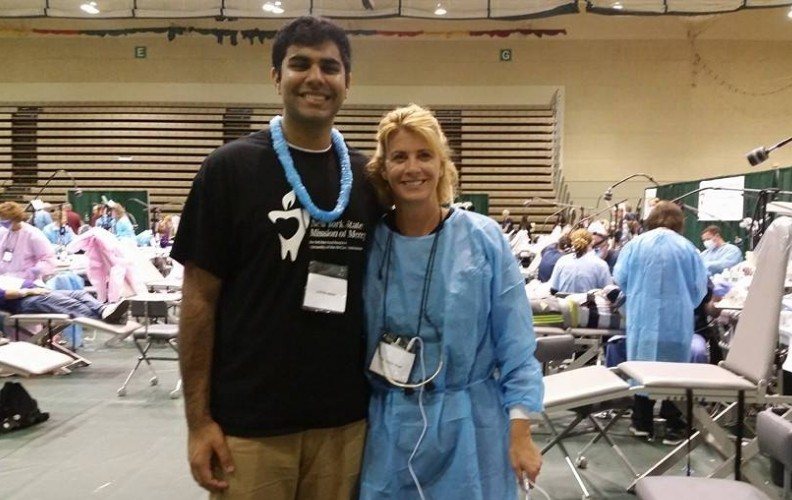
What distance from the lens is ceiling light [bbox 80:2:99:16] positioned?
34.2 feet

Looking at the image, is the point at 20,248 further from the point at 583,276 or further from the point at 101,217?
the point at 583,276

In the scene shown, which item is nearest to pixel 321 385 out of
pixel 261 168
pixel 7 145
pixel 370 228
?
pixel 370 228

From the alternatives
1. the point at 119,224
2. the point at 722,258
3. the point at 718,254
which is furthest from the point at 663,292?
the point at 119,224

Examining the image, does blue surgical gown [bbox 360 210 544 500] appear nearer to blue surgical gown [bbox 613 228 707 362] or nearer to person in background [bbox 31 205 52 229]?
blue surgical gown [bbox 613 228 707 362]

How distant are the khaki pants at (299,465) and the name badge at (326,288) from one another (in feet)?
0.84

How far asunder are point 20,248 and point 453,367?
17.1 ft

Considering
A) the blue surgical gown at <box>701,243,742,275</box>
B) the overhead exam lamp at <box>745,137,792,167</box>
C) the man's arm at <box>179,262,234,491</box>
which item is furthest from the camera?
the blue surgical gown at <box>701,243,742,275</box>

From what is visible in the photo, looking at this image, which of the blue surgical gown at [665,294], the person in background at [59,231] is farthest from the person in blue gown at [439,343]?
the person in background at [59,231]

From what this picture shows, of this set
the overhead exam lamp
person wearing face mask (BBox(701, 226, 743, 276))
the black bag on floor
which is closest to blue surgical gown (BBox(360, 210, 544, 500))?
the overhead exam lamp

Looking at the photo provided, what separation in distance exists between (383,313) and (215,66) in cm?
1293

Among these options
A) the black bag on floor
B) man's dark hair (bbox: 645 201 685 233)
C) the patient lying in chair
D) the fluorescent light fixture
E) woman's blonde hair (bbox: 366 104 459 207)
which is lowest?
the black bag on floor

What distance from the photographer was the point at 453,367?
1.32 meters

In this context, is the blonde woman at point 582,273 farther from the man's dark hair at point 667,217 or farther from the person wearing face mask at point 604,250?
the person wearing face mask at point 604,250

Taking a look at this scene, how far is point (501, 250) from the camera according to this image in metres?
1.38
